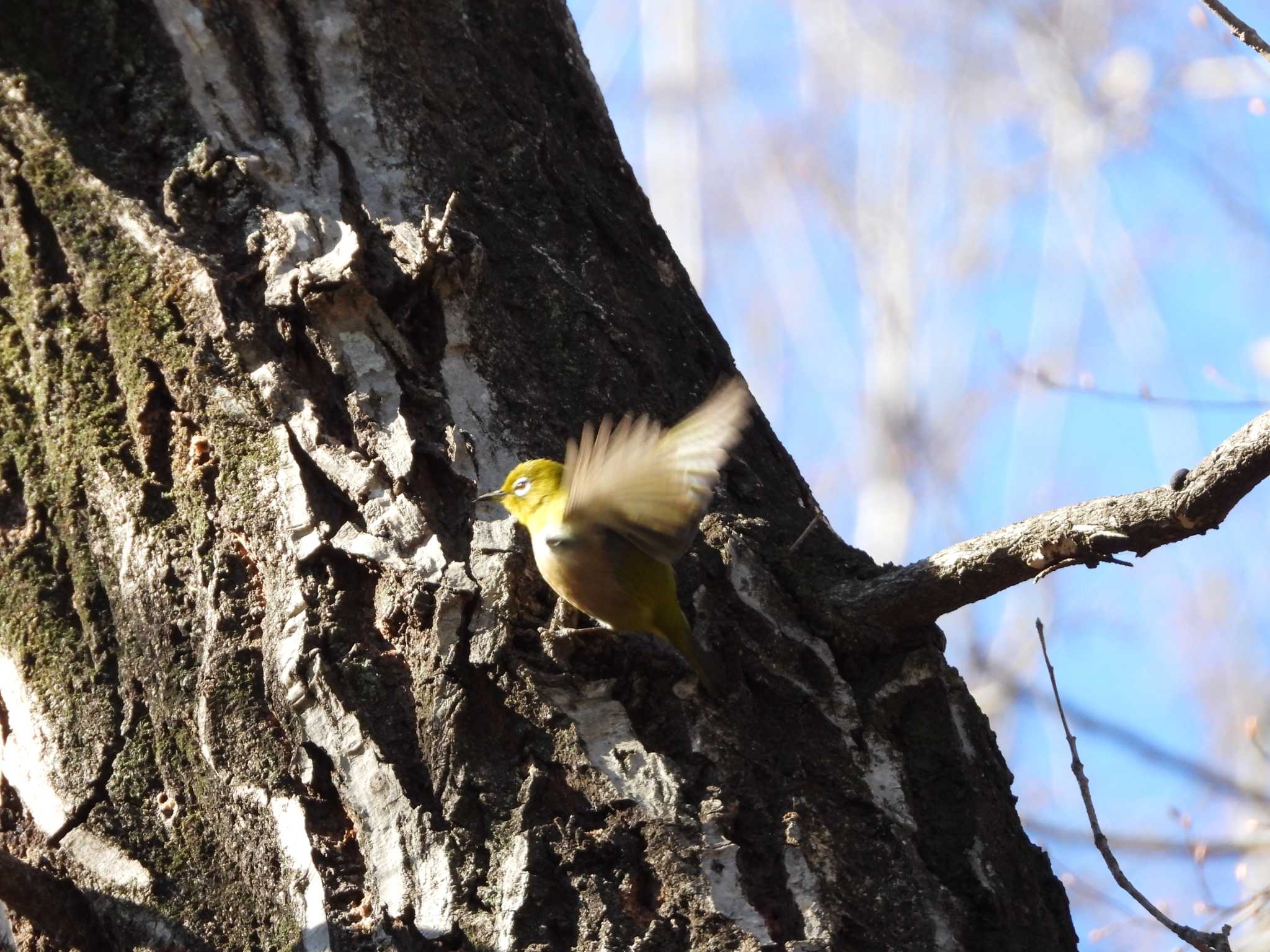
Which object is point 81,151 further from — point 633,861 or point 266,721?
point 633,861

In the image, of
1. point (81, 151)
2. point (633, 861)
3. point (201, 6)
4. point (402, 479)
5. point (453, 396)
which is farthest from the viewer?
point (201, 6)

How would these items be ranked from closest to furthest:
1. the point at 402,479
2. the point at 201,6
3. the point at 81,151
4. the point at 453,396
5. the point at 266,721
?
the point at 266,721
the point at 402,479
the point at 453,396
the point at 81,151
the point at 201,6

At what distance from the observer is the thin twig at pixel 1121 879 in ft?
6.16

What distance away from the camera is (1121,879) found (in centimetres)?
198

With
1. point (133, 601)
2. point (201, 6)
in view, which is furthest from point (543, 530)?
point (201, 6)

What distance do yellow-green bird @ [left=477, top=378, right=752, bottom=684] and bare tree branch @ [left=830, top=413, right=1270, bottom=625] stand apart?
0.35 metres

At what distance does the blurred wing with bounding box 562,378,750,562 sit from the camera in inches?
90.9

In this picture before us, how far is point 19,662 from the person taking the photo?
7.23ft

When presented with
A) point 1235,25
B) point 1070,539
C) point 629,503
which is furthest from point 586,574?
point 1235,25

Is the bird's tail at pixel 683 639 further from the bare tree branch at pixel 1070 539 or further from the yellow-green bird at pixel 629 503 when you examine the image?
the bare tree branch at pixel 1070 539

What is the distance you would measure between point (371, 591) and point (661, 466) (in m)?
0.61

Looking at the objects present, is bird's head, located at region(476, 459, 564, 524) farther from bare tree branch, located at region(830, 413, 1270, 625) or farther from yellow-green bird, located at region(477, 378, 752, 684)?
bare tree branch, located at region(830, 413, 1270, 625)

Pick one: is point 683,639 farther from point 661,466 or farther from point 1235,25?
point 1235,25

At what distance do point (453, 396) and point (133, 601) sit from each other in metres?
0.66
